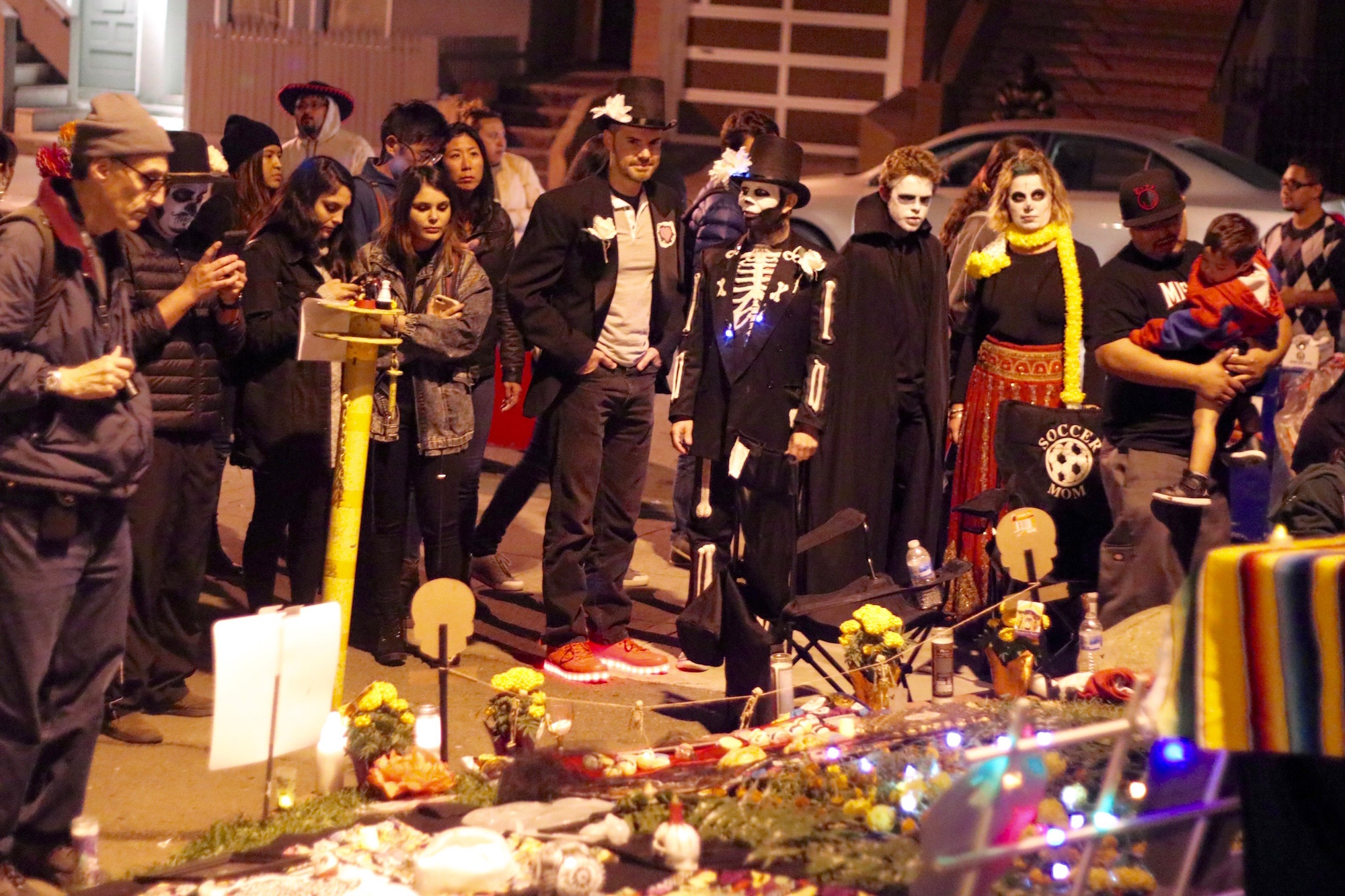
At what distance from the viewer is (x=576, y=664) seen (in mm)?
6398

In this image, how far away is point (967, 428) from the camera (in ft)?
23.0

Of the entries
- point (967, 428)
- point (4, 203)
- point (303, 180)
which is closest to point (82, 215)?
point (303, 180)

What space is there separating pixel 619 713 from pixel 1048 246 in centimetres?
263

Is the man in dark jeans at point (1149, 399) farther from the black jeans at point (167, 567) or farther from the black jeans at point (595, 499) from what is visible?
the black jeans at point (167, 567)

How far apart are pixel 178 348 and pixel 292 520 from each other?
1.05m

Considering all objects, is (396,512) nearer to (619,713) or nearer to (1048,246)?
(619,713)

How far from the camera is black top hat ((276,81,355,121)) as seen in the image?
855cm

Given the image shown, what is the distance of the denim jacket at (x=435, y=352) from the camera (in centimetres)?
621

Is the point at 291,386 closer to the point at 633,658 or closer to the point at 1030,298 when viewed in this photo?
the point at 633,658

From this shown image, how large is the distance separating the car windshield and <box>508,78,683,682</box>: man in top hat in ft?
22.9

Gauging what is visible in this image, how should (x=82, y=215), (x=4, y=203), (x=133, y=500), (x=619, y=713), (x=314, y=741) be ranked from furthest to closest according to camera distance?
1. (x=4, y=203)
2. (x=619, y=713)
3. (x=133, y=500)
4. (x=314, y=741)
5. (x=82, y=215)

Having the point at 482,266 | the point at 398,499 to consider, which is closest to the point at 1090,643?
the point at 398,499

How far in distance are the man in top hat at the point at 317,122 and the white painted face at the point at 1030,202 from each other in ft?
11.0

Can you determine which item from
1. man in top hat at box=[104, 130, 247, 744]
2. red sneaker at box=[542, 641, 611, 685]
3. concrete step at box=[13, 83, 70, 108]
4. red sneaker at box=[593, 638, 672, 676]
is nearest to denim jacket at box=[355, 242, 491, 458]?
man in top hat at box=[104, 130, 247, 744]
